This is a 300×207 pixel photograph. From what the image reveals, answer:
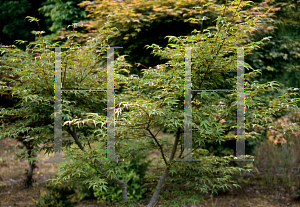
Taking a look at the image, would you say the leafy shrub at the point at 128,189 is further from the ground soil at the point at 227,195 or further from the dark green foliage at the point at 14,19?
the dark green foliage at the point at 14,19

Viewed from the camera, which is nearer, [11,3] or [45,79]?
[45,79]

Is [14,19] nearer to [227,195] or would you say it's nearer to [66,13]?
[66,13]

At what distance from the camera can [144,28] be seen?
4754 millimetres

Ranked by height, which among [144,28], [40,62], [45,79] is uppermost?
[144,28]

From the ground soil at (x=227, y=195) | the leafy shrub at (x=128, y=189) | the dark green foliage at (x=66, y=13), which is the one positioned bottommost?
the ground soil at (x=227, y=195)

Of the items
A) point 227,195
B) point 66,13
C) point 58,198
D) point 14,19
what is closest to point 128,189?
point 58,198

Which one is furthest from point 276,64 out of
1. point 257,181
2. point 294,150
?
point 257,181

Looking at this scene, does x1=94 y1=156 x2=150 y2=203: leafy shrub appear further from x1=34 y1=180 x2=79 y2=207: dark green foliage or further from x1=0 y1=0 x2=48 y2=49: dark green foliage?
x1=0 y1=0 x2=48 y2=49: dark green foliage

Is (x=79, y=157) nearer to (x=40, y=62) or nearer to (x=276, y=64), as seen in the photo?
(x=40, y=62)

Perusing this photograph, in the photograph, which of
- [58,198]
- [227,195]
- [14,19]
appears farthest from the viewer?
[14,19]

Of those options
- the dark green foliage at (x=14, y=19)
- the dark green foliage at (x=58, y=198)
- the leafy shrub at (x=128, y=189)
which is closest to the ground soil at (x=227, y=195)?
the leafy shrub at (x=128, y=189)

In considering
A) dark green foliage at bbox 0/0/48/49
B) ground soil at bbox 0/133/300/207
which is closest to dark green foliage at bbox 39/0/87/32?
dark green foliage at bbox 0/0/48/49

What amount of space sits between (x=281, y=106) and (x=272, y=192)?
3.45m

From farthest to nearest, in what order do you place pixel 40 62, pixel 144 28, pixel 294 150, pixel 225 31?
pixel 294 150
pixel 144 28
pixel 40 62
pixel 225 31
